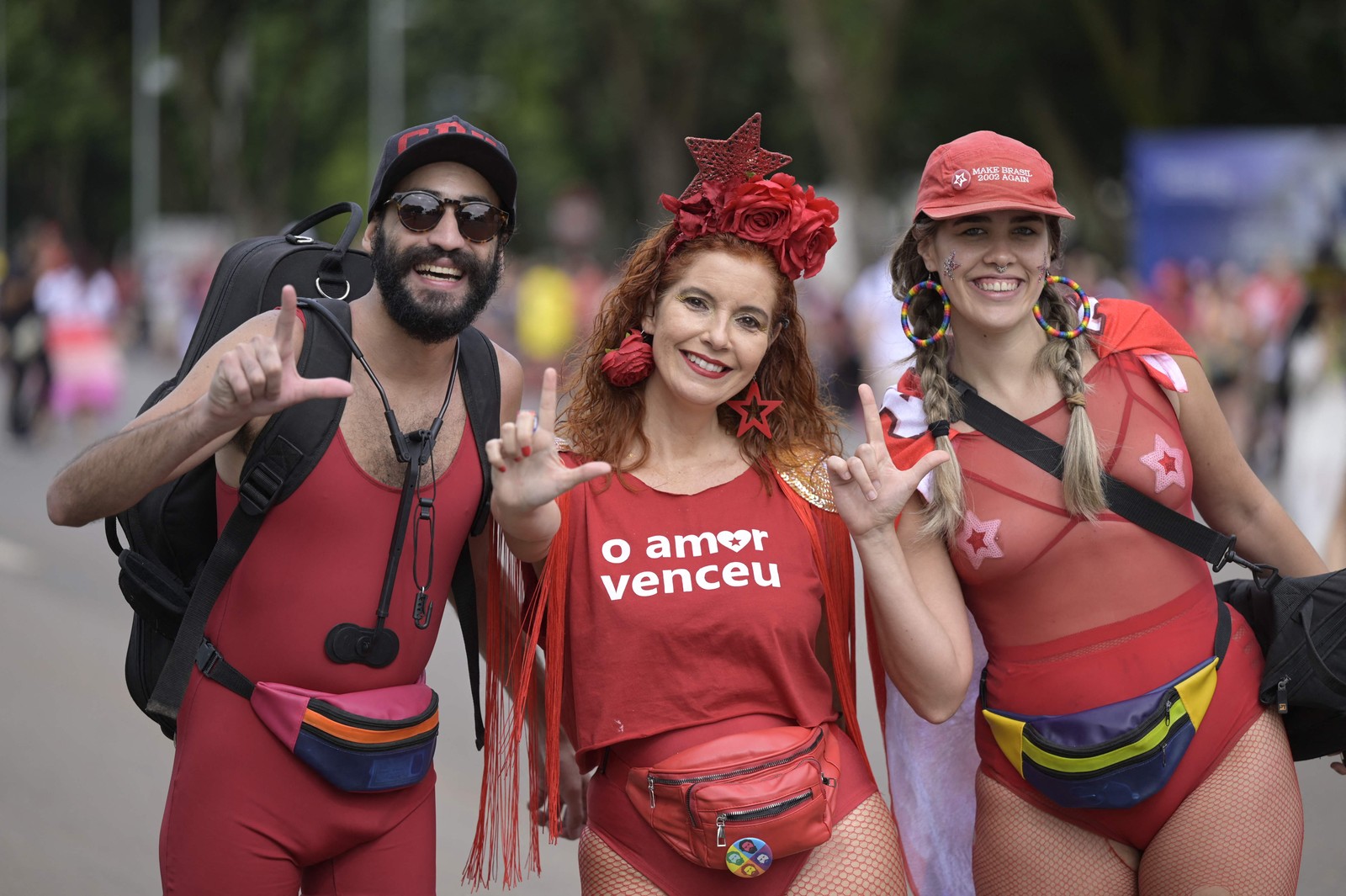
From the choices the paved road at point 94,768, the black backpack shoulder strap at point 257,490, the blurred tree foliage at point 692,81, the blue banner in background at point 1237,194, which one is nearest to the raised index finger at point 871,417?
the black backpack shoulder strap at point 257,490

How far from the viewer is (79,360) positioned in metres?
15.8

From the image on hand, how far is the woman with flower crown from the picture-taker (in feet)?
9.43

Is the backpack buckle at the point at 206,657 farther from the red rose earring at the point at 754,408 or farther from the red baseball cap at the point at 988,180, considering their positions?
the red baseball cap at the point at 988,180

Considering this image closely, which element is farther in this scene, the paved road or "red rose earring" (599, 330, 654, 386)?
the paved road

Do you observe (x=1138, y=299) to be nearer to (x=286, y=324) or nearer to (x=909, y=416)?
(x=909, y=416)

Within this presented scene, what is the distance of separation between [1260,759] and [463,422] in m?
1.78

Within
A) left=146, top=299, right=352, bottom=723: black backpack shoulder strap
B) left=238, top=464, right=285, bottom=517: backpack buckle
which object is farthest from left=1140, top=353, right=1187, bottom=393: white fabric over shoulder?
left=238, top=464, right=285, bottom=517: backpack buckle

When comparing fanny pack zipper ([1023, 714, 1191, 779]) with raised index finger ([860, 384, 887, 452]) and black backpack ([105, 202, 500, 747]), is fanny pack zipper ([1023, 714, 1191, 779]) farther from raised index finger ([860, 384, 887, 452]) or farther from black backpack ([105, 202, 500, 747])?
black backpack ([105, 202, 500, 747])

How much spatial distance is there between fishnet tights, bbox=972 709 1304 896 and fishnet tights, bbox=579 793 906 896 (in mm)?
263

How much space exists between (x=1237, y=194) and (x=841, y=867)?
1684 centimetres

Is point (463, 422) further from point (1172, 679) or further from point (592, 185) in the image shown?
point (592, 185)

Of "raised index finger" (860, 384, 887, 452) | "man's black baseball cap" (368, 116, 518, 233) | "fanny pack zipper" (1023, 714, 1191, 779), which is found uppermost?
"man's black baseball cap" (368, 116, 518, 233)

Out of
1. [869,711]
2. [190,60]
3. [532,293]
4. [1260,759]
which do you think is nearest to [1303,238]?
[532,293]

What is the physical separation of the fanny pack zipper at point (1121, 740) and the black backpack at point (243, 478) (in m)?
1.22
